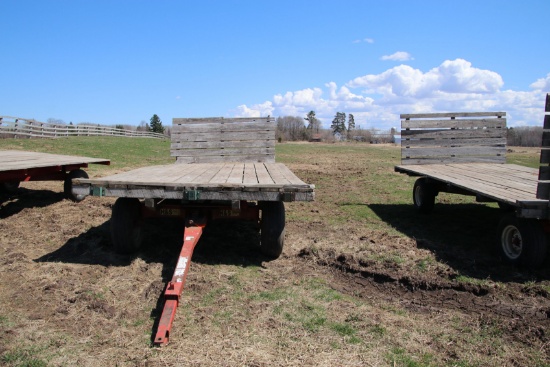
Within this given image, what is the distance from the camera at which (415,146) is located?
10000 millimetres

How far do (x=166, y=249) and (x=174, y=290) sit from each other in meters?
2.06

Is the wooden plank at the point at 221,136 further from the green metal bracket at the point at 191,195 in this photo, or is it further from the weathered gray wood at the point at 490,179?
the green metal bracket at the point at 191,195

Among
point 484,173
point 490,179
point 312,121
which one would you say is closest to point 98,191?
point 490,179

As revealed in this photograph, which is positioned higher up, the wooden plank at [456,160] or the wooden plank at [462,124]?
the wooden plank at [462,124]

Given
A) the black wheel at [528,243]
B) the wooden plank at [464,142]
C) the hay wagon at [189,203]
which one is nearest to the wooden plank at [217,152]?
the wooden plank at [464,142]

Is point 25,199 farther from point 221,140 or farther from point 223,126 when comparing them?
point 223,126

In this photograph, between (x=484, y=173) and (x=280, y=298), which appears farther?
(x=484, y=173)

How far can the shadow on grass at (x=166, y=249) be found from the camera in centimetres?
533

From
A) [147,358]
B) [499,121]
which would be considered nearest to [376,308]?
[147,358]

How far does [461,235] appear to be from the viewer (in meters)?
6.86

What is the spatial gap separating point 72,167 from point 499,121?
31.9 feet

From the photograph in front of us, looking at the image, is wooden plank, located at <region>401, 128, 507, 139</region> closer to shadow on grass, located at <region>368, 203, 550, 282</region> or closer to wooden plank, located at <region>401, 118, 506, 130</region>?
wooden plank, located at <region>401, 118, 506, 130</region>

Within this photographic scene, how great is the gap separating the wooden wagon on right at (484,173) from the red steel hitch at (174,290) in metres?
3.60


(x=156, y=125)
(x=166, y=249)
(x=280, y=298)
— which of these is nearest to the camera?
(x=280, y=298)
